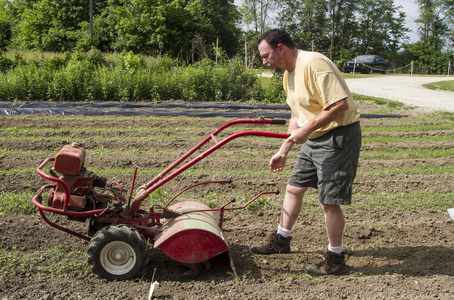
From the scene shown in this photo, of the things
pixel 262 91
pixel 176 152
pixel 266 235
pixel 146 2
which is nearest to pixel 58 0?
pixel 146 2

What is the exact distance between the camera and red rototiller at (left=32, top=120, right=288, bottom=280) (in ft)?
9.84

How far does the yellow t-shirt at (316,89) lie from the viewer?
110 inches

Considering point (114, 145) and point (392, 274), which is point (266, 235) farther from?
point (114, 145)

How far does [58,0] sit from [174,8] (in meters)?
10.4

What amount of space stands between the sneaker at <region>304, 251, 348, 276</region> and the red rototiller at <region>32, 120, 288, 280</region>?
72 cm

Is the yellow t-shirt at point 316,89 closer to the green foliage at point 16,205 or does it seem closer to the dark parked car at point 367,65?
the green foliage at point 16,205

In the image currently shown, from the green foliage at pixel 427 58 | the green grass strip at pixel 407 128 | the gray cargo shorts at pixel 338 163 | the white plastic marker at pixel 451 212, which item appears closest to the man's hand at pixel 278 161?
→ the gray cargo shorts at pixel 338 163

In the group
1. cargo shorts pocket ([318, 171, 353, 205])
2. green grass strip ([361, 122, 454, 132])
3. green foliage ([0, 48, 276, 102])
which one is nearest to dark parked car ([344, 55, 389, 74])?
green foliage ([0, 48, 276, 102])

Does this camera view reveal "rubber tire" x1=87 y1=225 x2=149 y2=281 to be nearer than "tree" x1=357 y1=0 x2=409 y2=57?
Yes

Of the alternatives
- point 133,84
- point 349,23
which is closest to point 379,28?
point 349,23

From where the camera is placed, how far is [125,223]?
3221 millimetres

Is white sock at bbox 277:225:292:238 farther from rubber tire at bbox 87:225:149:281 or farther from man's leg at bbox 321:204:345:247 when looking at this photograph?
rubber tire at bbox 87:225:149:281

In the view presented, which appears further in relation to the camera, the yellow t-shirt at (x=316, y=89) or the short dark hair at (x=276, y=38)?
the short dark hair at (x=276, y=38)

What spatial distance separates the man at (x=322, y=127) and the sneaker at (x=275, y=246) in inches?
13.1
